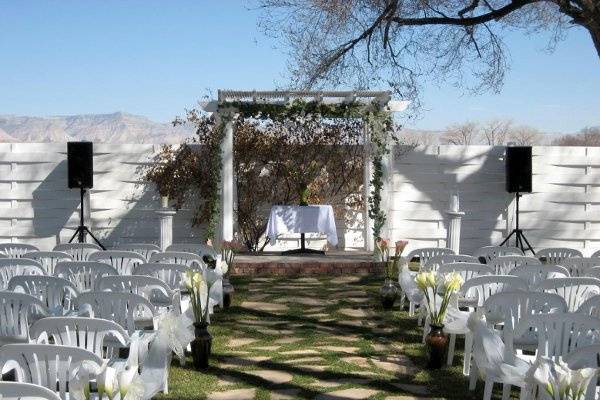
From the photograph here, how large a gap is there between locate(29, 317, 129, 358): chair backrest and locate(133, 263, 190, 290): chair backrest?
1.72m

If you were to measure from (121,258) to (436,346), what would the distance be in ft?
9.24

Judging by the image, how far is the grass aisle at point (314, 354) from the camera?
208 inches

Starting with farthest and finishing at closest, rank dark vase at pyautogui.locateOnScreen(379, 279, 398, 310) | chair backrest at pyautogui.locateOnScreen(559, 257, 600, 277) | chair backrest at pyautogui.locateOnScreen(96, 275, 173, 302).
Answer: dark vase at pyautogui.locateOnScreen(379, 279, 398, 310)
chair backrest at pyautogui.locateOnScreen(559, 257, 600, 277)
chair backrest at pyautogui.locateOnScreen(96, 275, 173, 302)

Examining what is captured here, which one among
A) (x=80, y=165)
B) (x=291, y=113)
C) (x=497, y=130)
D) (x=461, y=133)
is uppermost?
(x=497, y=130)

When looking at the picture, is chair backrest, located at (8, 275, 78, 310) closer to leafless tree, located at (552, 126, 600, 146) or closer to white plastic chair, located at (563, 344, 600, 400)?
white plastic chair, located at (563, 344, 600, 400)

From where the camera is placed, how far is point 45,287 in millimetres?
5688

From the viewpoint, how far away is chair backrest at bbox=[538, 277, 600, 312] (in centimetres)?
568

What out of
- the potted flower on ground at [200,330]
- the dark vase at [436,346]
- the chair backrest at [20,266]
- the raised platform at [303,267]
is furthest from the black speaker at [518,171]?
the chair backrest at [20,266]

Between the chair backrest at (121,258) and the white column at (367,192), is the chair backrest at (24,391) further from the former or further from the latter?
the white column at (367,192)

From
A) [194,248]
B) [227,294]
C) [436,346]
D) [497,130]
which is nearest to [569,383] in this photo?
[436,346]

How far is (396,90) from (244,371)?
7.07 meters

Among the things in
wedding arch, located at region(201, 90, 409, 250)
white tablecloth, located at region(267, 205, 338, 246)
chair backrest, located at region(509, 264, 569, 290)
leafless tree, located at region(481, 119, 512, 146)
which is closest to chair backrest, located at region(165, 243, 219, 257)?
wedding arch, located at region(201, 90, 409, 250)

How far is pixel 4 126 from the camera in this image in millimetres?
75438

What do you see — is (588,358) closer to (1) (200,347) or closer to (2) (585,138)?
(1) (200,347)
